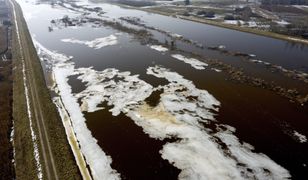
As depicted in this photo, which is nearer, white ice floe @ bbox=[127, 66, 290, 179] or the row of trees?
white ice floe @ bbox=[127, 66, 290, 179]

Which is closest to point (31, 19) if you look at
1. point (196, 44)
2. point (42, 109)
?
point (196, 44)

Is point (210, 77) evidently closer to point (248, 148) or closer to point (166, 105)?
point (166, 105)

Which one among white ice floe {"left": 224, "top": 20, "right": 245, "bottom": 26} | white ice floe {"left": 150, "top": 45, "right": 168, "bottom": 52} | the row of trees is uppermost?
the row of trees

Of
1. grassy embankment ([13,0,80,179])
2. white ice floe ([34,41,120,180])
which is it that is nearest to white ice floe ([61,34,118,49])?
white ice floe ([34,41,120,180])

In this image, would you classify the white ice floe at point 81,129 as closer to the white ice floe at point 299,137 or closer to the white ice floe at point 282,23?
the white ice floe at point 299,137

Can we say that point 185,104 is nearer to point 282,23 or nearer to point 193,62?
point 193,62

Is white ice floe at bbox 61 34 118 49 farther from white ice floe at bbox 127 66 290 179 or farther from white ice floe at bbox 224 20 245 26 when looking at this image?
white ice floe at bbox 224 20 245 26
